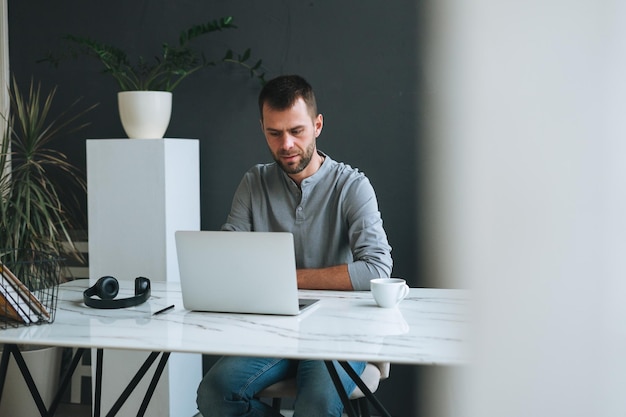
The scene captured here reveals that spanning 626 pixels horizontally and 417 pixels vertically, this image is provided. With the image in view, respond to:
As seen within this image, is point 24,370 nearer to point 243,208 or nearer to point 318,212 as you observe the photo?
point 243,208

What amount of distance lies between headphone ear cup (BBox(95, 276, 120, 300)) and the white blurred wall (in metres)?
1.94

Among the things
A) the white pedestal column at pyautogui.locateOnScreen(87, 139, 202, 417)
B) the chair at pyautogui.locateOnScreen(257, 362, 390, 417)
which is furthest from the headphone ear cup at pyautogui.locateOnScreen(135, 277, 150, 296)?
the white pedestal column at pyautogui.locateOnScreen(87, 139, 202, 417)

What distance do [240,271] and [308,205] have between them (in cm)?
79

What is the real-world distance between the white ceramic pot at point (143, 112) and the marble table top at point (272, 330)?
1420mm

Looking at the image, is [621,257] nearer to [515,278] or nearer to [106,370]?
[515,278]

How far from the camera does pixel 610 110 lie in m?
0.29

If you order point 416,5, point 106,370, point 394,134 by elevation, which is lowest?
point 106,370

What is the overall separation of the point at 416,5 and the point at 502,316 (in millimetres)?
3371

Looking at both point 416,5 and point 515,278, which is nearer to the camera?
point 515,278

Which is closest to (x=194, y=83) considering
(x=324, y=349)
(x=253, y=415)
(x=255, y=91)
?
(x=255, y=91)

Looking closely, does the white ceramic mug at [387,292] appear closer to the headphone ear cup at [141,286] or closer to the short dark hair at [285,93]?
the headphone ear cup at [141,286]

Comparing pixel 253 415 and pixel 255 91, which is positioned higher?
pixel 255 91

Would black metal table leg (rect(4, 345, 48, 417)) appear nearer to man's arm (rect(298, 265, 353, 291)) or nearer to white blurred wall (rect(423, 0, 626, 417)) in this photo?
man's arm (rect(298, 265, 353, 291))

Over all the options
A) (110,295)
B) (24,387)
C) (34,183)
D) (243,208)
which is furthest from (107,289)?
(34,183)
